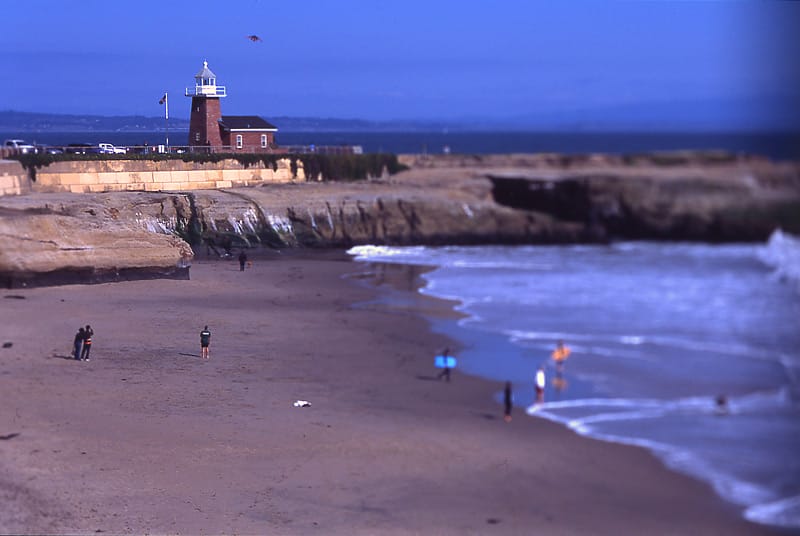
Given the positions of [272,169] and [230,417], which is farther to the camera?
[230,417]

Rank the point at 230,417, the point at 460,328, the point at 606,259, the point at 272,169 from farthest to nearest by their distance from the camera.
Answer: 1. the point at 460,328
2. the point at 606,259
3. the point at 230,417
4. the point at 272,169

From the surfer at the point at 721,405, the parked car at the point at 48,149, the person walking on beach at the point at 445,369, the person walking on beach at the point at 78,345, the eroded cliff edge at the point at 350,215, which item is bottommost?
the surfer at the point at 721,405

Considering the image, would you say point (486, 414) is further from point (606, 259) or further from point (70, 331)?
point (70, 331)

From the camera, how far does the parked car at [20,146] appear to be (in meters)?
4.63

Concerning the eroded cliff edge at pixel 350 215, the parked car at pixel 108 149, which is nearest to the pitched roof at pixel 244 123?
the eroded cliff edge at pixel 350 215

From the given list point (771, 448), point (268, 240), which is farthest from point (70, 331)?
point (771, 448)

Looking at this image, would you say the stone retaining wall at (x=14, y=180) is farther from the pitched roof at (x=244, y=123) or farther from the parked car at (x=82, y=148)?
the pitched roof at (x=244, y=123)

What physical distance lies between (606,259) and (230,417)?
3.38m

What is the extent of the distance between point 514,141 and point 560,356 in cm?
309

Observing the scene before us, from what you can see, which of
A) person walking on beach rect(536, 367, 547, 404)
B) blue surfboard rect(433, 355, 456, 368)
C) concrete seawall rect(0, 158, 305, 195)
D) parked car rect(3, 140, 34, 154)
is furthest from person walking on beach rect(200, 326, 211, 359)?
person walking on beach rect(536, 367, 547, 404)

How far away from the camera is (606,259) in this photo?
713 centimetres

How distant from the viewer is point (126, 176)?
456 centimetres

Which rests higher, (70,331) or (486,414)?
(70,331)

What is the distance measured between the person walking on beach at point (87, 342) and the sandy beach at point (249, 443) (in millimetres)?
39
